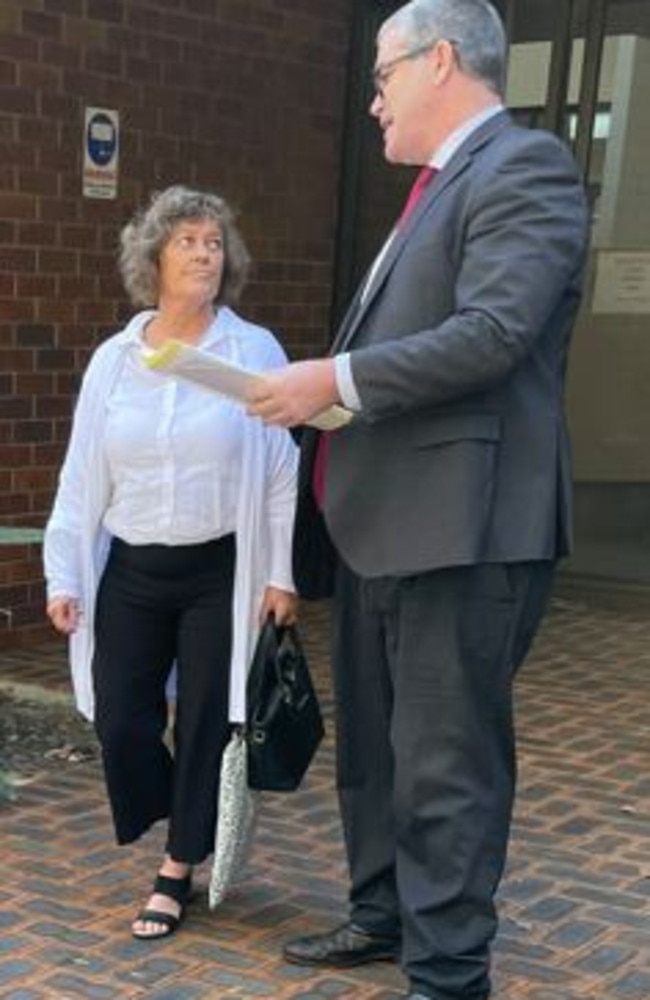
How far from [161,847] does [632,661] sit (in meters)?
2.95

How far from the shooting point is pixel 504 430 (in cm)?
304

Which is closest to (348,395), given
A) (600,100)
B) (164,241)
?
(164,241)

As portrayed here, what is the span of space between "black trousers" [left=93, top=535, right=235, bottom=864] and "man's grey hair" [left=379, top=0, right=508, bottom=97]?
124 centimetres

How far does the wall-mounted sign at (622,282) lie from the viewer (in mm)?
7629

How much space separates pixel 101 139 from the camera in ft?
22.0

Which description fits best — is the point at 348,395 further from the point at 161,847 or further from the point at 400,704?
the point at 161,847

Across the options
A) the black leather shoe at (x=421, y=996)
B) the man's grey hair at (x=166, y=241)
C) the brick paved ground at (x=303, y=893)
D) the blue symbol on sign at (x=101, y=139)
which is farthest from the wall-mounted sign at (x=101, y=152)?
the black leather shoe at (x=421, y=996)

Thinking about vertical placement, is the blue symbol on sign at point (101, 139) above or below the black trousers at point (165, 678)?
above

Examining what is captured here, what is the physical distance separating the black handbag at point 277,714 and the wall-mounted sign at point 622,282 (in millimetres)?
4421

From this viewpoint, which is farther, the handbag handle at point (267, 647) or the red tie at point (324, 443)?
the handbag handle at point (267, 647)

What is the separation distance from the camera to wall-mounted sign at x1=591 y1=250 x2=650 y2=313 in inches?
300

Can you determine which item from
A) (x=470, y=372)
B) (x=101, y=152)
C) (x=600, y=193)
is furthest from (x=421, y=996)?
(x=600, y=193)

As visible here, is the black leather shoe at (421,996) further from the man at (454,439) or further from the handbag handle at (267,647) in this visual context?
the handbag handle at (267,647)

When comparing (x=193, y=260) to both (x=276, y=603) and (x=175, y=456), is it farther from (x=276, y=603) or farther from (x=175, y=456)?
(x=276, y=603)
